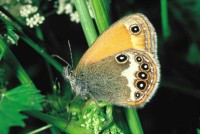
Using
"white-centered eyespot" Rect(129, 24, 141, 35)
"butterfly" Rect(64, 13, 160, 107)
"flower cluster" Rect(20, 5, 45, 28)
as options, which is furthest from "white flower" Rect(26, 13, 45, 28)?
"white-centered eyespot" Rect(129, 24, 141, 35)

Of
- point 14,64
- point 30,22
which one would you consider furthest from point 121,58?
point 30,22

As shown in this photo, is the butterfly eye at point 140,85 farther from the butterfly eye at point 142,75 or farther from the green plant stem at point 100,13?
the green plant stem at point 100,13

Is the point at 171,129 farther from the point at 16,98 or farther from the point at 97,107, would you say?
the point at 16,98

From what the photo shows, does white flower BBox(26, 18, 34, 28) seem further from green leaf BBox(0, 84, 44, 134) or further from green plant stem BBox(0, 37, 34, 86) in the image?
green leaf BBox(0, 84, 44, 134)

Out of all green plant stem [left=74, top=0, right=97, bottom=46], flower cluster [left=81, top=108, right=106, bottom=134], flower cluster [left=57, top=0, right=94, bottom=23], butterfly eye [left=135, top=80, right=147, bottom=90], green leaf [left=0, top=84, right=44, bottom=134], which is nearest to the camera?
green leaf [left=0, top=84, right=44, bottom=134]

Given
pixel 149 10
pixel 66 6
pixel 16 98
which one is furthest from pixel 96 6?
pixel 149 10

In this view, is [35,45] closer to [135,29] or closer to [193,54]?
[135,29]
